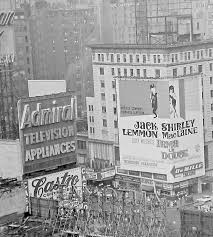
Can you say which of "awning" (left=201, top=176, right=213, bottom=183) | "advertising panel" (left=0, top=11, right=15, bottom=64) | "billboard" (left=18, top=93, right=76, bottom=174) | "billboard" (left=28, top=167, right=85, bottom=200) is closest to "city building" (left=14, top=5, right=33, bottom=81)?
"advertising panel" (left=0, top=11, right=15, bottom=64)

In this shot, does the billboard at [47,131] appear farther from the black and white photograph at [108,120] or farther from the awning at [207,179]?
the awning at [207,179]

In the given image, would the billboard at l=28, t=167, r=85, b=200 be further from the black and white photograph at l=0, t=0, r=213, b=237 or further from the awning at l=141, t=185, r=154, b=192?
the awning at l=141, t=185, r=154, b=192

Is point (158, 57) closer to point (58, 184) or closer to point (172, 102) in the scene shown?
point (172, 102)

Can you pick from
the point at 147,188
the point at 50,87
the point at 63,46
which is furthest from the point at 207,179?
the point at 63,46

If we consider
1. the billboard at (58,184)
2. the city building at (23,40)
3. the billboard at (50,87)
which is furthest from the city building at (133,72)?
the city building at (23,40)

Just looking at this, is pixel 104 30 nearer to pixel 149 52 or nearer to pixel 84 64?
pixel 84 64

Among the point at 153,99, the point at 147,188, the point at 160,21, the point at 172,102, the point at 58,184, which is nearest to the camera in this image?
the point at 58,184
